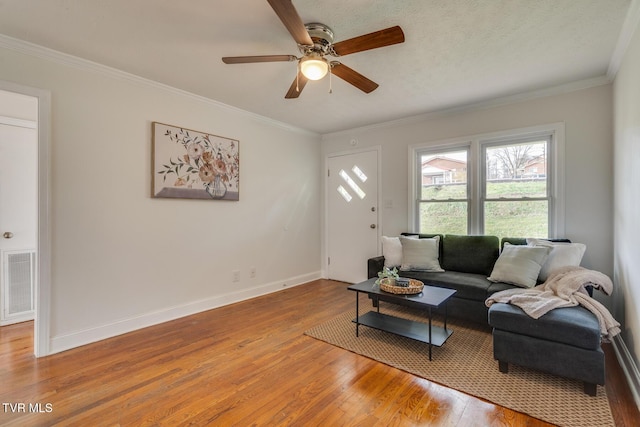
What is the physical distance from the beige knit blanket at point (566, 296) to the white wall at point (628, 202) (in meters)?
0.14

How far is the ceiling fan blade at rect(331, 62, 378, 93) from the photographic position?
85.8 inches

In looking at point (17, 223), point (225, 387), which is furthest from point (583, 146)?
point (17, 223)

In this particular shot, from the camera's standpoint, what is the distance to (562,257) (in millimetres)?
2705

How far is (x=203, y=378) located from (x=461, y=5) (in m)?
3.02

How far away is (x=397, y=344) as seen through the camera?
8.46 feet

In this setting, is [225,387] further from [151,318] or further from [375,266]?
[375,266]

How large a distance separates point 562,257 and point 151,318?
4.02 m

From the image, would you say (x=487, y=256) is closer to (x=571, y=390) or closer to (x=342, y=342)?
(x=571, y=390)

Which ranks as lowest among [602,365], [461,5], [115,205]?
[602,365]

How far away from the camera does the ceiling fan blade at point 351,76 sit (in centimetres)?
218

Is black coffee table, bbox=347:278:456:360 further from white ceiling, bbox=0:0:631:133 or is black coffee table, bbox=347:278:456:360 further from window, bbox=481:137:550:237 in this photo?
white ceiling, bbox=0:0:631:133

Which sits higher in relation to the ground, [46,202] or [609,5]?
[609,5]

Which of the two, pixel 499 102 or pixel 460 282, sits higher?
pixel 499 102

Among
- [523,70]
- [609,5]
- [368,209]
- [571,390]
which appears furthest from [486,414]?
[368,209]
